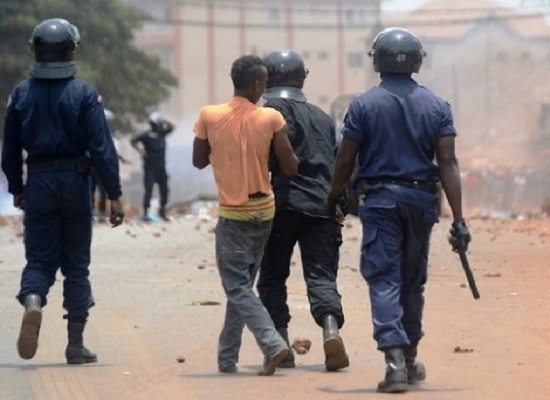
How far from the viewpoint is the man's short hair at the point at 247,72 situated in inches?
369

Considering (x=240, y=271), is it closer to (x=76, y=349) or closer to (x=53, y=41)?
(x=76, y=349)

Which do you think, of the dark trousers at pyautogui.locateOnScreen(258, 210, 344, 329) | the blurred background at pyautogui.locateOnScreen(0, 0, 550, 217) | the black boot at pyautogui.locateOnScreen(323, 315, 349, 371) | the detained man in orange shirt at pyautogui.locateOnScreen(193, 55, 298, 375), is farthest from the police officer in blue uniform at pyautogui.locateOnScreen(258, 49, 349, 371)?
the blurred background at pyautogui.locateOnScreen(0, 0, 550, 217)

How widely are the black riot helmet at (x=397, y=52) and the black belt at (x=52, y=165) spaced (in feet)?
6.11

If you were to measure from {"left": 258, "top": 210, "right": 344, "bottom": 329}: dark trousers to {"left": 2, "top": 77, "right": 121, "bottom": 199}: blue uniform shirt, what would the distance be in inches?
37.3

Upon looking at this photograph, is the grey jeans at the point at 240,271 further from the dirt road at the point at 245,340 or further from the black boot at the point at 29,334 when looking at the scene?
the black boot at the point at 29,334

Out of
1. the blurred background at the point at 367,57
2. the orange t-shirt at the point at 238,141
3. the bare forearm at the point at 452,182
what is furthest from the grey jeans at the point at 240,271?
the blurred background at the point at 367,57

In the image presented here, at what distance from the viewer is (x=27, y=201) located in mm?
9719

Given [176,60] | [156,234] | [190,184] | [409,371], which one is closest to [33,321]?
[409,371]

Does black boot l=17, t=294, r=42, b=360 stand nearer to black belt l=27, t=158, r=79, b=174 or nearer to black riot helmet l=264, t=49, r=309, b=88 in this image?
black belt l=27, t=158, r=79, b=174

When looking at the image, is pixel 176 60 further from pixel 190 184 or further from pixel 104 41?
pixel 104 41

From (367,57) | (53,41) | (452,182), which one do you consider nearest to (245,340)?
(53,41)

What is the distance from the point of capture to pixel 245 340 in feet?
36.3

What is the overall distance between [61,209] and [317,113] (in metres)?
1.51

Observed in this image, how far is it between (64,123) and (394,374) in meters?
2.43
